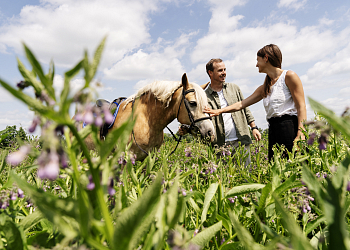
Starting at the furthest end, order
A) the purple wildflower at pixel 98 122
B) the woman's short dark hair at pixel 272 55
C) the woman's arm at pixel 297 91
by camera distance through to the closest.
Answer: the woman's short dark hair at pixel 272 55 → the woman's arm at pixel 297 91 → the purple wildflower at pixel 98 122

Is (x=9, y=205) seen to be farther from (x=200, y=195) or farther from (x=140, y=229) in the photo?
(x=200, y=195)

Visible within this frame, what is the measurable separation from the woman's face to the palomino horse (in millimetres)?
1164

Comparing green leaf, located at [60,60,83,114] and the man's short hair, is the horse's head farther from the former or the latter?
green leaf, located at [60,60,83,114]

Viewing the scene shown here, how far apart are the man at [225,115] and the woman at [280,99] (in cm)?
143

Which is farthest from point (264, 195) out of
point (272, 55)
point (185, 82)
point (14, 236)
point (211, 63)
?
point (211, 63)

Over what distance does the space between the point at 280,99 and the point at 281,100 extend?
0.02 metres

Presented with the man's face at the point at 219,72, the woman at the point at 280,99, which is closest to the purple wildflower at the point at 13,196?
the woman at the point at 280,99

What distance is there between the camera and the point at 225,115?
17.6 ft

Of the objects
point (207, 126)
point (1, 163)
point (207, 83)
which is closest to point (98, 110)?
point (1, 163)

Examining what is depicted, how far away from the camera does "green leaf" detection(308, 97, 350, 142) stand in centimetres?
48

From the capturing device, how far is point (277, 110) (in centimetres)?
347

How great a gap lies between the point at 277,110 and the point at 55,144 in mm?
3554

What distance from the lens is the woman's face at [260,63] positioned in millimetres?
3773

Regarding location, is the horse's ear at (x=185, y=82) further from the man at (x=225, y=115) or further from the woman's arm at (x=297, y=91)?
the woman's arm at (x=297, y=91)
